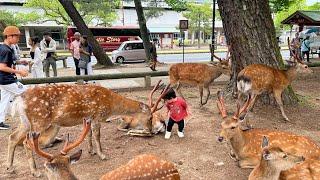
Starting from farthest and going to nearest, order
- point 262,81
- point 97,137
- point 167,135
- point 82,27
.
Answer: point 82,27 → point 262,81 → point 167,135 → point 97,137

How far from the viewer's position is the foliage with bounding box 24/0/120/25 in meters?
32.7

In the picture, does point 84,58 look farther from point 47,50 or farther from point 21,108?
point 21,108

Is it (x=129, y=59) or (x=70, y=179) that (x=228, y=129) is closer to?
(x=70, y=179)

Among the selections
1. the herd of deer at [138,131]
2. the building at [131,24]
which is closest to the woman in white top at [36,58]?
the herd of deer at [138,131]

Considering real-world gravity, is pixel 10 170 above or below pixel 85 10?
below

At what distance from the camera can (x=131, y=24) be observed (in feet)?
157

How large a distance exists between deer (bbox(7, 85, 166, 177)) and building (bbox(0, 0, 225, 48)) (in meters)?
36.5

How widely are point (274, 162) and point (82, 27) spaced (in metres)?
13.9

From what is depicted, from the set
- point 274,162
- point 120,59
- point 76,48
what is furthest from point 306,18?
point 274,162

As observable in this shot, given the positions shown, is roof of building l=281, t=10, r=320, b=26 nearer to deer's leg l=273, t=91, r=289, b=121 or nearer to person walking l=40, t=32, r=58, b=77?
deer's leg l=273, t=91, r=289, b=121

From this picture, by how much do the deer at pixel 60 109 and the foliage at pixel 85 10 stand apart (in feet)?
91.7

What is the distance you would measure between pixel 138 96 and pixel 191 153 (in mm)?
4175

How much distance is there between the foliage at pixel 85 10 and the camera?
107ft

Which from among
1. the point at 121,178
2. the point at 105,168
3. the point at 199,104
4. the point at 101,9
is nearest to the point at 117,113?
the point at 105,168
